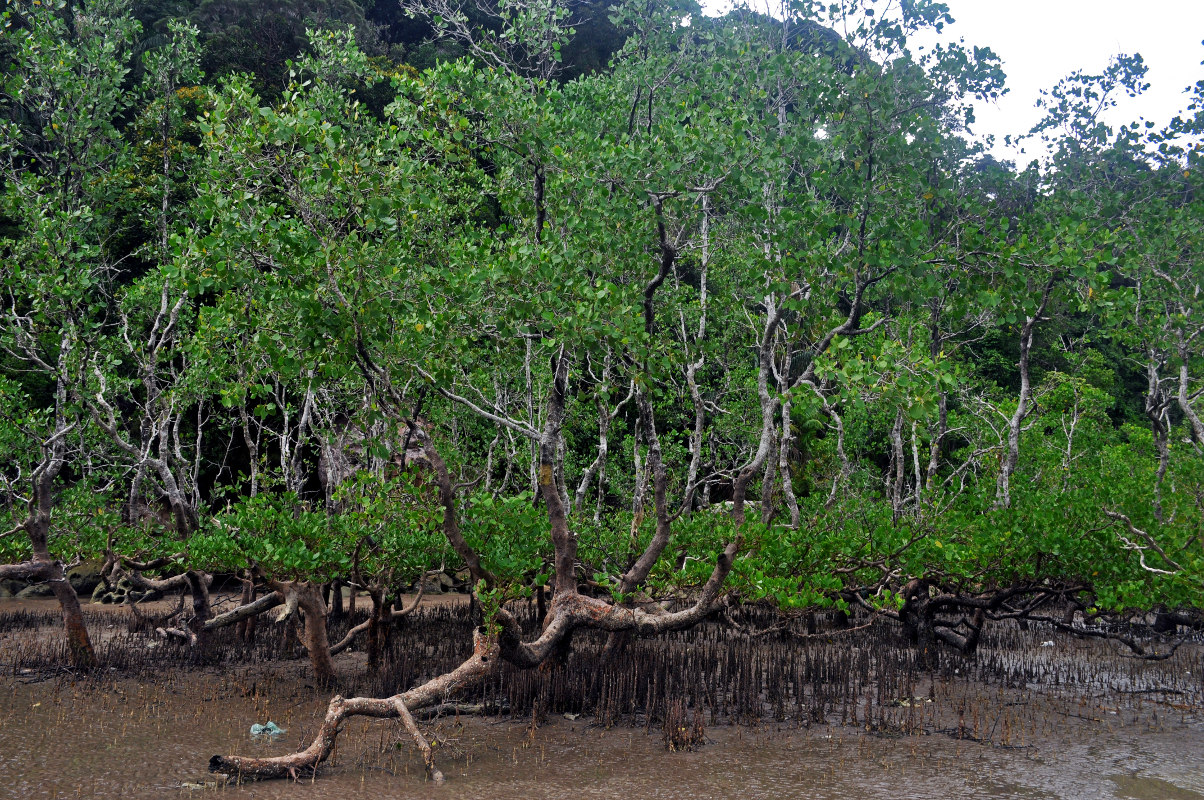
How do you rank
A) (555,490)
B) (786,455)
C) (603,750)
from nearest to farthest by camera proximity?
1. (603,750)
2. (555,490)
3. (786,455)

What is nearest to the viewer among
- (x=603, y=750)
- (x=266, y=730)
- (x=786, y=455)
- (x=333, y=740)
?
(x=333, y=740)

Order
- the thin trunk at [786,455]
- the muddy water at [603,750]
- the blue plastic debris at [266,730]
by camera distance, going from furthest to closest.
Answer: the thin trunk at [786,455], the blue plastic debris at [266,730], the muddy water at [603,750]

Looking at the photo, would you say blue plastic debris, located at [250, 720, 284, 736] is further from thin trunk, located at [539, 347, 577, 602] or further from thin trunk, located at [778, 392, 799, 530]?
thin trunk, located at [778, 392, 799, 530]

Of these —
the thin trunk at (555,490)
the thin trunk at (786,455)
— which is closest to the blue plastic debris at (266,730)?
the thin trunk at (555,490)

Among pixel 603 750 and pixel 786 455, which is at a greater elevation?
pixel 786 455

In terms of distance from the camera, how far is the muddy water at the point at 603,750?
6000 millimetres

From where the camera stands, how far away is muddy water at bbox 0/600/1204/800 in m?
6.00

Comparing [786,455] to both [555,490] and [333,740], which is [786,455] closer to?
[555,490]

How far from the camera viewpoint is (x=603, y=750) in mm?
6996

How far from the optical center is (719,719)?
8.03 metres

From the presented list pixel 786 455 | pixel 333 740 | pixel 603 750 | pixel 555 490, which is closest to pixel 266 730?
pixel 333 740

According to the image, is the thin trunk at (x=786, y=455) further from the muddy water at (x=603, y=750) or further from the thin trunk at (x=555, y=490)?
the thin trunk at (x=555, y=490)

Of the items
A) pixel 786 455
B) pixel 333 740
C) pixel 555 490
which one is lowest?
pixel 333 740

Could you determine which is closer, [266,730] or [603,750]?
[603,750]
